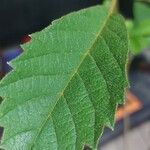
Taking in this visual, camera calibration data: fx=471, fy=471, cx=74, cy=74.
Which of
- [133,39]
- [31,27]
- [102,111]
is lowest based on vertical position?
[31,27]

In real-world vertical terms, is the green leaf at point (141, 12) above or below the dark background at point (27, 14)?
above

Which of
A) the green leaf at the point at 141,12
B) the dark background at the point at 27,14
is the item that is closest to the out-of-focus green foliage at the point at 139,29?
the green leaf at the point at 141,12

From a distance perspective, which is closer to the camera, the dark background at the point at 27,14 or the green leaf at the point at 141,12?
the green leaf at the point at 141,12

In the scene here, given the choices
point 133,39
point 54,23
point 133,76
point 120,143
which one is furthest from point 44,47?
point 133,76

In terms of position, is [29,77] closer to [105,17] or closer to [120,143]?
[105,17]

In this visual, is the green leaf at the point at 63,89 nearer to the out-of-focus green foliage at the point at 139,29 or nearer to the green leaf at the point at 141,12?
the out-of-focus green foliage at the point at 139,29

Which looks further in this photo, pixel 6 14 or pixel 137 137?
pixel 6 14

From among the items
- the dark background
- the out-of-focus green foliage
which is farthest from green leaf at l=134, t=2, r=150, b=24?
the dark background
